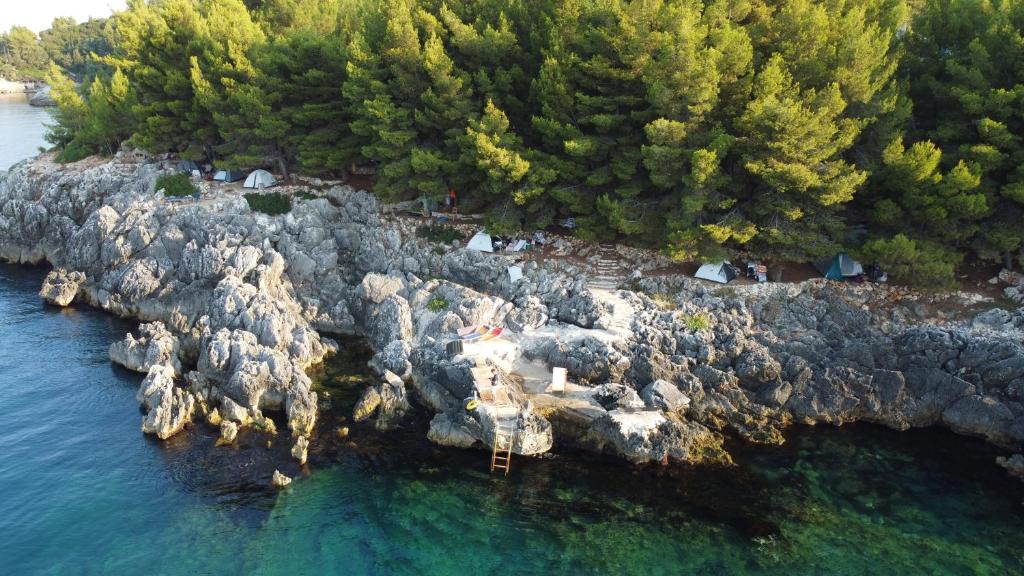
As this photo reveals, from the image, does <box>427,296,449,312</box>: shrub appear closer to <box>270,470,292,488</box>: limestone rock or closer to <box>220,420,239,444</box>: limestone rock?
<box>220,420,239,444</box>: limestone rock

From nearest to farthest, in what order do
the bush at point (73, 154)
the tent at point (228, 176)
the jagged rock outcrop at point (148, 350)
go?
1. the jagged rock outcrop at point (148, 350)
2. the tent at point (228, 176)
3. the bush at point (73, 154)

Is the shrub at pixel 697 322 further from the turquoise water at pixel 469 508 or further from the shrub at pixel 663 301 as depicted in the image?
the turquoise water at pixel 469 508

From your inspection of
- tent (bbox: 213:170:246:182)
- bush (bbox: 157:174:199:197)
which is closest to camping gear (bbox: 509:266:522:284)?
bush (bbox: 157:174:199:197)

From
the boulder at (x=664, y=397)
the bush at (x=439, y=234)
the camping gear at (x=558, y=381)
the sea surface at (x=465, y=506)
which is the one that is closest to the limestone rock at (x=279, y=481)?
the sea surface at (x=465, y=506)

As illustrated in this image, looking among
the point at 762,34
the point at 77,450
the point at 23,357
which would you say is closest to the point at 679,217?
the point at 762,34

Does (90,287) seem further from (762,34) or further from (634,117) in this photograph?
(762,34)

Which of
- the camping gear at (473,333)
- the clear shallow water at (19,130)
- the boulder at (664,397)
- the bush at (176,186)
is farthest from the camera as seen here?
the clear shallow water at (19,130)

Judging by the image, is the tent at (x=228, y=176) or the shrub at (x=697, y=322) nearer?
the shrub at (x=697, y=322)
